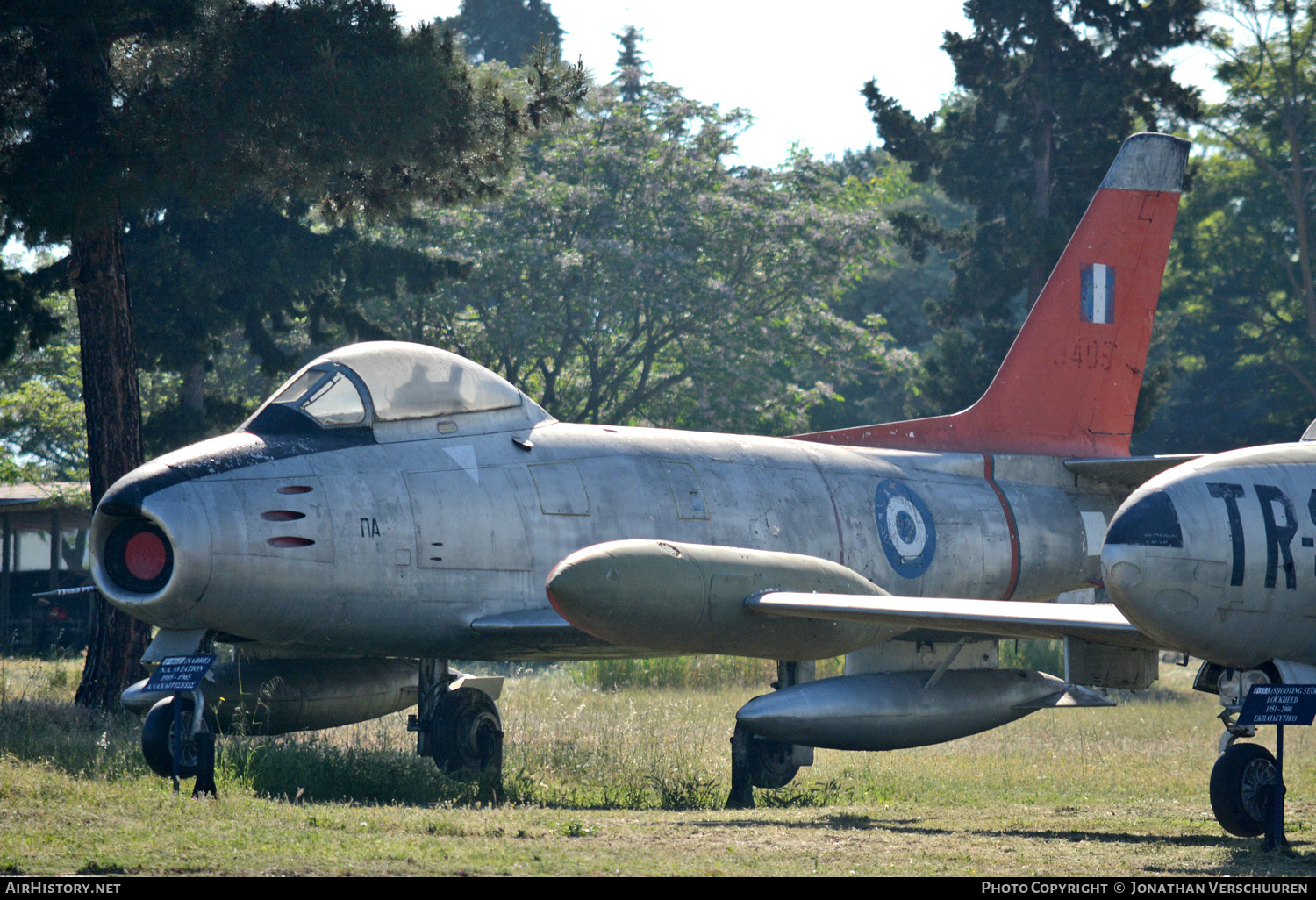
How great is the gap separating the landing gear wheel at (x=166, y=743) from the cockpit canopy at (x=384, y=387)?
2610mm

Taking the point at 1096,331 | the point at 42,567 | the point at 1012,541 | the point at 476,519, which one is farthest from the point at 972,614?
the point at 42,567

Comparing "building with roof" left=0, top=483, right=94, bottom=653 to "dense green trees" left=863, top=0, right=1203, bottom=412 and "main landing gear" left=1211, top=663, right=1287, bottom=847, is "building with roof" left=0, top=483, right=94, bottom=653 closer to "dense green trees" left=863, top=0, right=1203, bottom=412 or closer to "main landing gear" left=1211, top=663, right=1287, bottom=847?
"dense green trees" left=863, top=0, right=1203, bottom=412

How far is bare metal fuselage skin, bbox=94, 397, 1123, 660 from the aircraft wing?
2.07 m

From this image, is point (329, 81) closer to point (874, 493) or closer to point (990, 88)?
point (874, 493)

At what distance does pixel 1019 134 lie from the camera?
3322 cm

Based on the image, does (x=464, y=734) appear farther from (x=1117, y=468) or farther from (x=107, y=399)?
(x=1117, y=468)

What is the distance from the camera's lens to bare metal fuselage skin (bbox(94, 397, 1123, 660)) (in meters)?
10.6

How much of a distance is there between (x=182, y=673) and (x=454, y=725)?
3.18 m

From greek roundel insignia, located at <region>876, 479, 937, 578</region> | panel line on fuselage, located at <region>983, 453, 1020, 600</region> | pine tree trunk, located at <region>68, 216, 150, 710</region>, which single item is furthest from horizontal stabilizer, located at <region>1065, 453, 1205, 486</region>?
pine tree trunk, located at <region>68, 216, 150, 710</region>

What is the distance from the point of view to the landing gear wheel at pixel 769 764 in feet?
42.2

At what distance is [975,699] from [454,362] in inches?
231

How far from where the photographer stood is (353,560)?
36.4 ft

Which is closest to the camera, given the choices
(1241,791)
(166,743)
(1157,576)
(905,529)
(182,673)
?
(1157,576)

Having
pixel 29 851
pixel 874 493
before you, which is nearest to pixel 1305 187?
pixel 874 493
